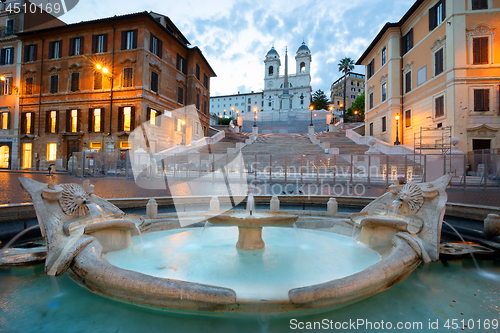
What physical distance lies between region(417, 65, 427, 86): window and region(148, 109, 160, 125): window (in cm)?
2792

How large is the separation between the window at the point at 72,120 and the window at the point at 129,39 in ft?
30.9

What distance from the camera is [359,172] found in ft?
48.1

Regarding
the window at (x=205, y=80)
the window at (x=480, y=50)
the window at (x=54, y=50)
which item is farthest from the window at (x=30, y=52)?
the window at (x=480, y=50)

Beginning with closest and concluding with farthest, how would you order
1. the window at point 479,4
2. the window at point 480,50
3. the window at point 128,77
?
1. the window at point 480,50
2. the window at point 479,4
3. the window at point 128,77

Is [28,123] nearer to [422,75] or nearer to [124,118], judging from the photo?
[124,118]

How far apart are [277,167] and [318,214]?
987cm

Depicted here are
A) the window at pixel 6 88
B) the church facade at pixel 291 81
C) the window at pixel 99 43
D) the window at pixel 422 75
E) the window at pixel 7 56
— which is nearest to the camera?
the window at pixel 422 75

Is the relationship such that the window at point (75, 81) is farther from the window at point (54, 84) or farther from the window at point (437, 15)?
the window at point (437, 15)

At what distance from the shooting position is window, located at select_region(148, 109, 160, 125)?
92.5ft

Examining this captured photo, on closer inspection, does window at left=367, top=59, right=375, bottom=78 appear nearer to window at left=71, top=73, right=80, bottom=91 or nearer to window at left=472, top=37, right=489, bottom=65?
window at left=472, top=37, right=489, bottom=65

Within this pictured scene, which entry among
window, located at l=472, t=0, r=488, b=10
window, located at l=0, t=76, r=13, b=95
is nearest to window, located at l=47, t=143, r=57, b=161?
window, located at l=0, t=76, r=13, b=95

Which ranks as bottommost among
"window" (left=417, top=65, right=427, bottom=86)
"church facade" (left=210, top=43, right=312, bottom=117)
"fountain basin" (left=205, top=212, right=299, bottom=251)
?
"fountain basin" (left=205, top=212, right=299, bottom=251)

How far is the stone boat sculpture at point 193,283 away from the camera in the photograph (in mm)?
2629

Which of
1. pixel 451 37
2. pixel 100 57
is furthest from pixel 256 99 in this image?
pixel 451 37
